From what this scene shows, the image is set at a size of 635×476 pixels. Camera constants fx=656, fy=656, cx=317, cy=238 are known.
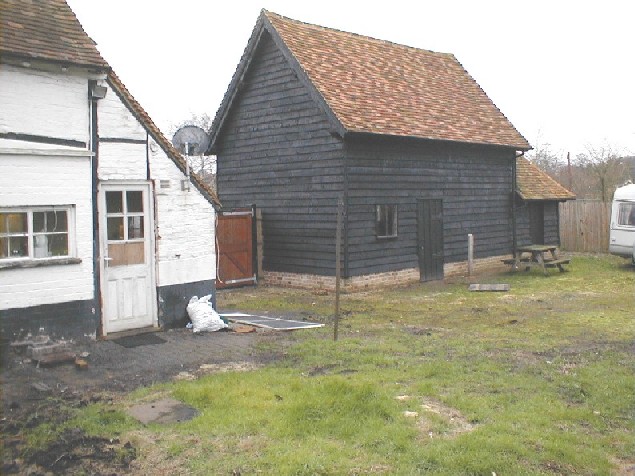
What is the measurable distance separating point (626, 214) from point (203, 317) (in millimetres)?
16261

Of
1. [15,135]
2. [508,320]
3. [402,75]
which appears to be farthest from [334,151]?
[15,135]

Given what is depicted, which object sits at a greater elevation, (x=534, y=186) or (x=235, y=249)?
(x=534, y=186)

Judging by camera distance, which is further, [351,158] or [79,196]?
[351,158]

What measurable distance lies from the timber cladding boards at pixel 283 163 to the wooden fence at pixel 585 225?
13734 millimetres

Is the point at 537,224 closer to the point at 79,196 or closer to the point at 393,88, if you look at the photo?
the point at 393,88

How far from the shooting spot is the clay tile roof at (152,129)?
1055cm

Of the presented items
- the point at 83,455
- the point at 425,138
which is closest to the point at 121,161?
the point at 83,455

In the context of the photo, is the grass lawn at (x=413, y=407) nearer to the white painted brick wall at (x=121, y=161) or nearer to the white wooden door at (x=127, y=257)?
the white wooden door at (x=127, y=257)

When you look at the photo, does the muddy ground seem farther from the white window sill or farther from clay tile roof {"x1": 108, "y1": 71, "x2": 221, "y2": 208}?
clay tile roof {"x1": 108, "y1": 71, "x2": 221, "y2": 208}

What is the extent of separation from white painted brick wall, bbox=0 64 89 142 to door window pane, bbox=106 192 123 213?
3.29ft

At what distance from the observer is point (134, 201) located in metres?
11.1

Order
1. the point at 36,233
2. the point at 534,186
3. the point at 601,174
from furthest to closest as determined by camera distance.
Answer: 1. the point at 601,174
2. the point at 534,186
3. the point at 36,233

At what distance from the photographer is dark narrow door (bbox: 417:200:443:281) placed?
18.7 meters

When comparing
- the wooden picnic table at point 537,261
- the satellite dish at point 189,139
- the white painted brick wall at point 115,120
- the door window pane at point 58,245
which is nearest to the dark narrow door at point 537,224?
the wooden picnic table at point 537,261
